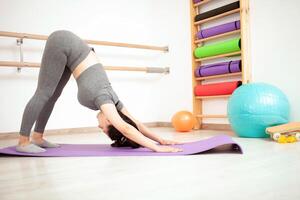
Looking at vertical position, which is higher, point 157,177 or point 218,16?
point 218,16

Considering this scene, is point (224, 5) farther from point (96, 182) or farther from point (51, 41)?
point (96, 182)

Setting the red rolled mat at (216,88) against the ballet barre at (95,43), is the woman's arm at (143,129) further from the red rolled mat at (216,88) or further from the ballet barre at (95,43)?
the ballet barre at (95,43)

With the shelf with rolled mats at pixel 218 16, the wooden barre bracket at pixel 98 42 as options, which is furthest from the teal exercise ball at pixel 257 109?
the wooden barre bracket at pixel 98 42

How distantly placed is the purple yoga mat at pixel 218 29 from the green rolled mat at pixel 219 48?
0.14 meters

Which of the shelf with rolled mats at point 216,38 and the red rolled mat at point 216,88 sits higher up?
the shelf with rolled mats at point 216,38

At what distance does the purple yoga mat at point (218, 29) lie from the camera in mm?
3844

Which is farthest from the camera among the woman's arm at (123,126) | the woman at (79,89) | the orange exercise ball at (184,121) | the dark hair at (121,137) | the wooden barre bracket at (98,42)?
the orange exercise ball at (184,121)

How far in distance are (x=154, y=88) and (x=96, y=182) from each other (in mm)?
3839

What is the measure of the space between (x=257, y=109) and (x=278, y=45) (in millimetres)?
969

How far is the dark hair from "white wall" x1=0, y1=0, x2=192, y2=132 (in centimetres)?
192

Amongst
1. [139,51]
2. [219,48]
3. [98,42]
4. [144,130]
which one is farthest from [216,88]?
[144,130]

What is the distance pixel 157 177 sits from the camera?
151cm

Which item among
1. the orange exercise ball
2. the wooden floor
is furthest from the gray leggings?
the orange exercise ball

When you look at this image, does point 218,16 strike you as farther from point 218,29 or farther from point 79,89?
point 79,89
